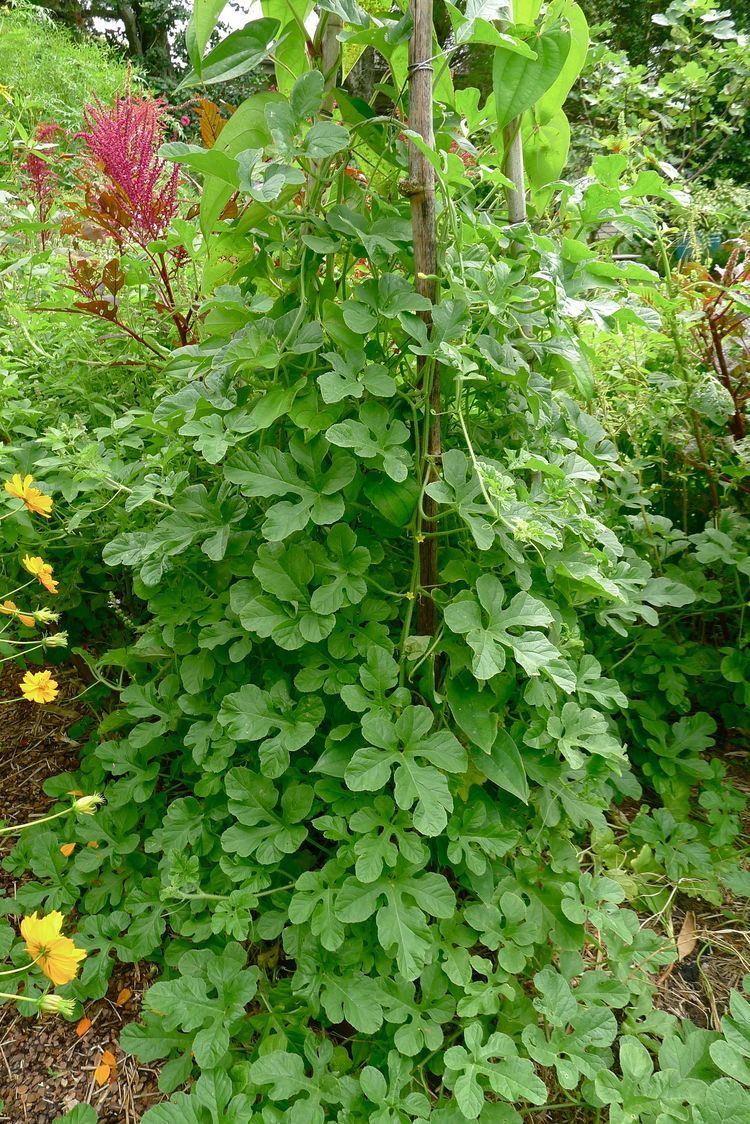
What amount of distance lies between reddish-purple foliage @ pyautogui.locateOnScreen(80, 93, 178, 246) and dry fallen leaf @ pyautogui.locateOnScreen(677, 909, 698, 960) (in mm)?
1727

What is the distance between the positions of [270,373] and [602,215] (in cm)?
58

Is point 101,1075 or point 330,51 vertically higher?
point 330,51

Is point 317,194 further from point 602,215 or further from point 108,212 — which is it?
point 108,212

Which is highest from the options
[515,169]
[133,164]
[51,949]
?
[515,169]

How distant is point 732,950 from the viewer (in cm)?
131

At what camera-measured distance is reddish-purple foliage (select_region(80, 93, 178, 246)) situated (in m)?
1.49

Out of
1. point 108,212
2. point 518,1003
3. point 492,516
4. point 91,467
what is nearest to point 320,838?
point 518,1003

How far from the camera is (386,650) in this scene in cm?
108

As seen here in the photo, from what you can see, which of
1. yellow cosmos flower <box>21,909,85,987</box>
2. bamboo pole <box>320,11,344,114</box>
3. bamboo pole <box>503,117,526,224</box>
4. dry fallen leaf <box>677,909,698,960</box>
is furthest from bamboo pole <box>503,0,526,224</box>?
dry fallen leaf <box>677,909,698,960</box>

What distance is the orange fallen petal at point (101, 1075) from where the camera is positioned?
1099 mm

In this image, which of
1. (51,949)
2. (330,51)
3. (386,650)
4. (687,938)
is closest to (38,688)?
(51,949)

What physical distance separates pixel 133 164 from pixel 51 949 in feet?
4.81

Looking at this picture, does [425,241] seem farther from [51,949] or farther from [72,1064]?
[72,1064]

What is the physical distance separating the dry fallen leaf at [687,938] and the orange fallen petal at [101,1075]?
0.98 meters
